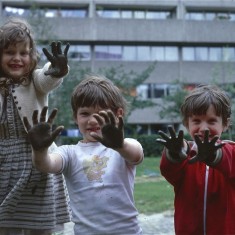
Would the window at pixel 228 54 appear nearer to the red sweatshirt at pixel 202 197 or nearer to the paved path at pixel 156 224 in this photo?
the paved path at pixel 156 224

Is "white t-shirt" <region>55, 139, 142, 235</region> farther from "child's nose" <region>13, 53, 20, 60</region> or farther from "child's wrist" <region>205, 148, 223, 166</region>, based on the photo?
"child's nose" <region>13, 53, 20, 60</region>

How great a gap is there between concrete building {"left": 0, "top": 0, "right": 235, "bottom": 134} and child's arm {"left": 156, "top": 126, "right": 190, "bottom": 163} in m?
28.0

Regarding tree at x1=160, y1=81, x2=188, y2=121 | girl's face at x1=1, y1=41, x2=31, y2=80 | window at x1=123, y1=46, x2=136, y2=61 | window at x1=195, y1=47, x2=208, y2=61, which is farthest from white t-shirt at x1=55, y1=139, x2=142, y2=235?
window at x1=195, y1=47, x2=208, y2=61

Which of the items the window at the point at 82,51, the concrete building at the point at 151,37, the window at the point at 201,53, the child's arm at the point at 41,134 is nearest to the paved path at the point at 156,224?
the child's arm at the point at 41,134

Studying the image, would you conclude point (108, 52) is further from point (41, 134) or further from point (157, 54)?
point (41, 134)

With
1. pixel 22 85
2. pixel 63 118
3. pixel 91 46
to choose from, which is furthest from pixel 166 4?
pixel 22 85

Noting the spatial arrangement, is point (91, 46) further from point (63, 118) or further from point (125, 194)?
point (125, 194)

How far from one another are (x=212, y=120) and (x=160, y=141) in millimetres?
448

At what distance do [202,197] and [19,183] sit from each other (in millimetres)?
949

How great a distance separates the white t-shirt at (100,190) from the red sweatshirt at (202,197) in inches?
8.3

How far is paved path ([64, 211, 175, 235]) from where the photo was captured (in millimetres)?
5594

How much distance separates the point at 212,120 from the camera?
2521 mm

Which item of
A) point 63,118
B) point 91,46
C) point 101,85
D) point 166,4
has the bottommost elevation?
point 63,118

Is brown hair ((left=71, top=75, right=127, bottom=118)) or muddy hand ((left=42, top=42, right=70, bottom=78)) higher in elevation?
muddy hand ((left=42, top=42, right=70, bottom=78))
